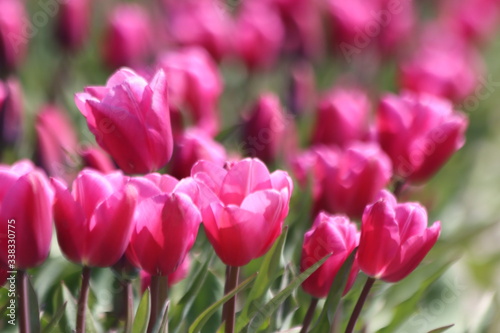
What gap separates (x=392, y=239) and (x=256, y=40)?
3.75ft

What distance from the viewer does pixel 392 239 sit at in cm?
78

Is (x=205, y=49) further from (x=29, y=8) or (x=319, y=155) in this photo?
(x=29, y=8)

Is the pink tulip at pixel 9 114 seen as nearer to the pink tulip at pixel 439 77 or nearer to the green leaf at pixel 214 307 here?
the green leaf at pixel 214 307

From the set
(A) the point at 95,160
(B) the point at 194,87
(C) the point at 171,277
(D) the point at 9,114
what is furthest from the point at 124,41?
(C) the point at 171,277

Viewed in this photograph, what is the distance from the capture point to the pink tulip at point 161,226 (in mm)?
723

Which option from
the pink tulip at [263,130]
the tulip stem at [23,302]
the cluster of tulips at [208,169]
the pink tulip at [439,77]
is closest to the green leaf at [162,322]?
the cluster of tulips at [208,169]

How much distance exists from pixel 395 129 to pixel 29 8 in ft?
6.87

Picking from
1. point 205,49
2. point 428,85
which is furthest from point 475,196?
point 205,49

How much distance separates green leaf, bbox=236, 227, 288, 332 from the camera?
32.0 inches

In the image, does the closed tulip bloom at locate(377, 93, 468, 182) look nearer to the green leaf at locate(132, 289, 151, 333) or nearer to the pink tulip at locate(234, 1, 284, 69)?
the green leaf at locate(132, 289, 151, 333)

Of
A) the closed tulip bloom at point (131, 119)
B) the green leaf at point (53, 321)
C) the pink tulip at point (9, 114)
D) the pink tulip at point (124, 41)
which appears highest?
the closed tulip bloom at point (131, 119)

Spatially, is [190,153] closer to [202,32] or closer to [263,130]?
[263,130]

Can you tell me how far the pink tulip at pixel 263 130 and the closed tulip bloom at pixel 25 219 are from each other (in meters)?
0.60

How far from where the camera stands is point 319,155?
1.08 meters
